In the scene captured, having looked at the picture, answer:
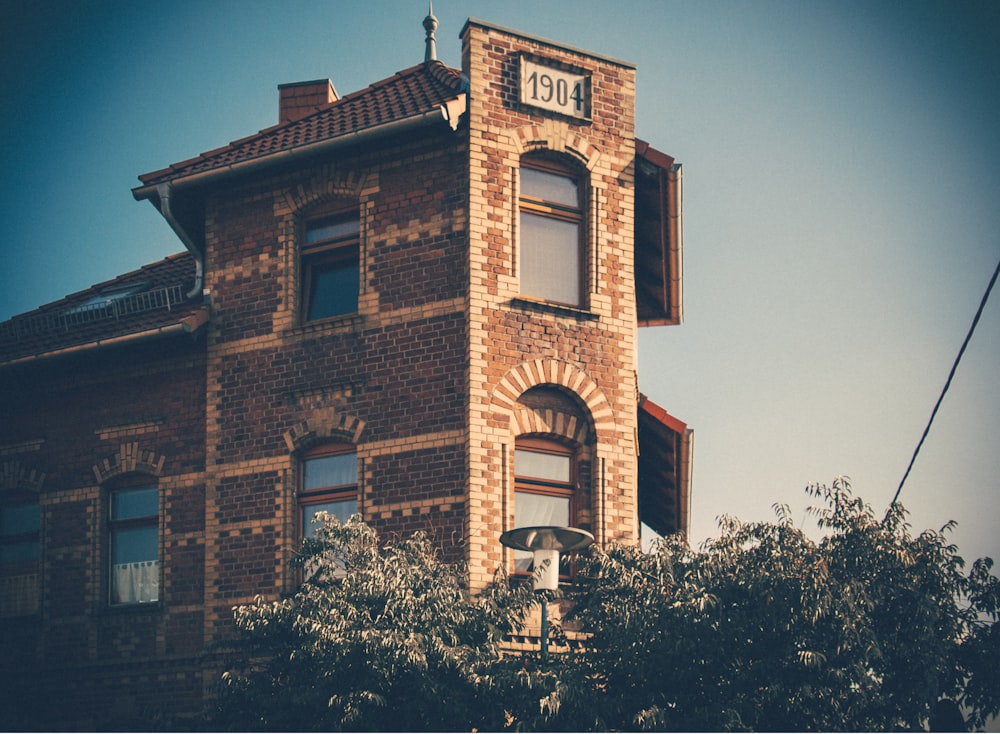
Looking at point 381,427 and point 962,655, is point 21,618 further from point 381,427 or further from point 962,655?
point 962,655

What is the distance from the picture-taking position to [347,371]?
17.0 metres

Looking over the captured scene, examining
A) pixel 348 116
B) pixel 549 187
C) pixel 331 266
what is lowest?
pixel 331 266

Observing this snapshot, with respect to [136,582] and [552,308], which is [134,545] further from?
[552,308]

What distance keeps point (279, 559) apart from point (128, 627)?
2656 millimetres

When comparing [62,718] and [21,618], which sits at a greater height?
[21,618]

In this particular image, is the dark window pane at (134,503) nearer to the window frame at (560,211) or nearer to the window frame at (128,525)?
the window frame at (128,525)

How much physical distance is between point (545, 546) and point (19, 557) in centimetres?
952

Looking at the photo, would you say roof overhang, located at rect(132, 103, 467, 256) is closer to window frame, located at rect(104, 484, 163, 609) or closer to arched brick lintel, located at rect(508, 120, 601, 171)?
arched brick lintel, located at rect(508, 120, 601, 171)

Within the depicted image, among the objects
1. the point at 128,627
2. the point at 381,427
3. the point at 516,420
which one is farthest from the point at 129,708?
the point at 516,420

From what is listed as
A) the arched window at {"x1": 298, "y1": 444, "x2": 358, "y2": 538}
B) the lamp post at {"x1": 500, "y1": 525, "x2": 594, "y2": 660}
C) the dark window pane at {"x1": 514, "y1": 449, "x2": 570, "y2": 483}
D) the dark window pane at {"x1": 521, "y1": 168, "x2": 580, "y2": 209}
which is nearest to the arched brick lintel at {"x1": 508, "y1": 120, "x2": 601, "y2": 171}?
the dark window pane at {"x1": 521, "y1": 168, "x2": 580, "y2": 209}

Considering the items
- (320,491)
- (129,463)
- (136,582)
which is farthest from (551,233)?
(136,582)

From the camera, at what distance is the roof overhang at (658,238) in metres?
17.9

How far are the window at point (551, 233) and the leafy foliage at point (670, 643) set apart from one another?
14.4 feet

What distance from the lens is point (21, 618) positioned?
18938 millimetres
